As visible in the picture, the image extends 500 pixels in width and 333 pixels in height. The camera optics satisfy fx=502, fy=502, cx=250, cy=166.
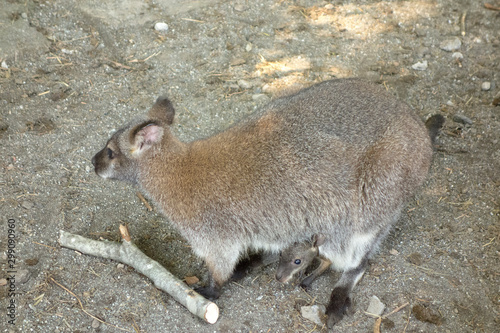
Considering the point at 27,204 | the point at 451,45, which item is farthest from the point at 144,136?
the point at 451,45

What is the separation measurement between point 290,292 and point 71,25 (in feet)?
14.3

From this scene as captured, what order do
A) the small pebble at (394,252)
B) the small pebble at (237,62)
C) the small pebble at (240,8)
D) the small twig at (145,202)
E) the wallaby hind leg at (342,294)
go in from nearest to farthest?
the wallaby hind leg at (342,294) < the small pebble at (394,252) < the small twig at (145,202) < the small pebble at (237,62) < the small pebble at (240,8)

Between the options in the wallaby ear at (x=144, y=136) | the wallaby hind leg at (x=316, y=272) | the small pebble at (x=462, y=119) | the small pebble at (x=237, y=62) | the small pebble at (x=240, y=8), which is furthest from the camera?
the small pebble at (x=240, y=8)

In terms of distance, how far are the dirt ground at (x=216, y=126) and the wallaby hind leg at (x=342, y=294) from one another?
88 mm

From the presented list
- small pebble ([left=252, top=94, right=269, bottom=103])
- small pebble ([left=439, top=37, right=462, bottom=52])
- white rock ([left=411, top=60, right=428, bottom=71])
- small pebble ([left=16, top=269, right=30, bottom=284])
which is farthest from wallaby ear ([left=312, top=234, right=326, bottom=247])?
small pebble ([left=439, top=37, right=462, bottom=52])

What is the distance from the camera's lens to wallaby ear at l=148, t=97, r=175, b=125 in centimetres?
416

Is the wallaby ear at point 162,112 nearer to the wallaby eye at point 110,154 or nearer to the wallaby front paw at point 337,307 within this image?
the wallaby eye at point 110,154

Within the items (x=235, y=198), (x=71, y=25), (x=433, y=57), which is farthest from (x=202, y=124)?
(x=433, y=57)

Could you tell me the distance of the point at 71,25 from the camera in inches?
250

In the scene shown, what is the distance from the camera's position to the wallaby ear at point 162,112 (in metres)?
4.16

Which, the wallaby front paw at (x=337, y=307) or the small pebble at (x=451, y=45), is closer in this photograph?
the wallaby front paw at (x=337, y=307)

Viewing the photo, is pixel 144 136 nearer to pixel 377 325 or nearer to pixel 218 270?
pixel 218 270

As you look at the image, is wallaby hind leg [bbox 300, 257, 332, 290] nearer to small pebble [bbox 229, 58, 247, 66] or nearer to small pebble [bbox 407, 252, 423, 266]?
small pebble [bbox 407, 252, 423, 266]

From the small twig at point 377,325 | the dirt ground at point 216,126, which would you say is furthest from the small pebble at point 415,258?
the small twig at point 377,325
